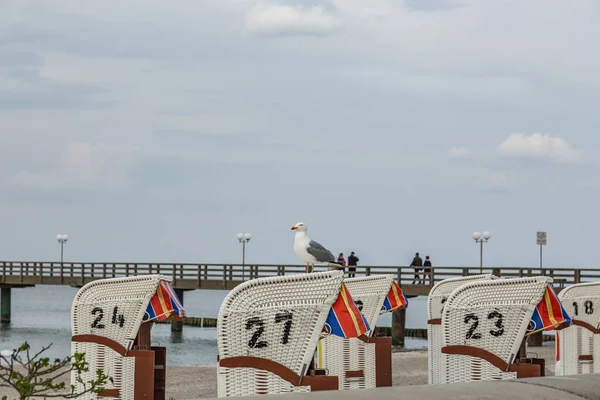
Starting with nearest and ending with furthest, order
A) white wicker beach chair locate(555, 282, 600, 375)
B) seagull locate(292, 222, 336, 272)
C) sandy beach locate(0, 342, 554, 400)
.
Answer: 1. white wicker beach chair locate(555, 282, 600, 375)
2. sandy beach locate(0, 342, 554, 400)
3. seagull locate(292, 222, 336, 272)

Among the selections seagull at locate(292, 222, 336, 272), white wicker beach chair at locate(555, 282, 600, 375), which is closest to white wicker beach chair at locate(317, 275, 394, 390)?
white wicker beach chair at locate(555, 282, 600, 375)

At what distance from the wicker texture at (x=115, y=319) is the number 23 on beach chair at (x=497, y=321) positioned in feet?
8.29

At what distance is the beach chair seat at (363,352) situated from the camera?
10391 millimetres

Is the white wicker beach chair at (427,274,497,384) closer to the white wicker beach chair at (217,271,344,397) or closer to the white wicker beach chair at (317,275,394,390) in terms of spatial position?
the white wicker beach chair at (317,275,394,390)

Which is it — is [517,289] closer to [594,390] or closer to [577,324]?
[577,324]

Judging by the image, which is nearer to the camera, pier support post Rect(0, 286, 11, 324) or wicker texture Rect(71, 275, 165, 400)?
wicker texture Rect(71, 275, 165, 400)

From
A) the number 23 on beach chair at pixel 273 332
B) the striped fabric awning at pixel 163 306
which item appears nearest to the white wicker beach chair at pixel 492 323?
the number 23 on beach chair at pixel 273 332

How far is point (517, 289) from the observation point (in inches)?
324

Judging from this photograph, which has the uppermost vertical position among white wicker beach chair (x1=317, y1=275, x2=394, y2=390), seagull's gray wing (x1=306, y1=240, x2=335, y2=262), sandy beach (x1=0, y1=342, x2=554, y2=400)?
seagull's gray wing (x1=306, y1=240, x2=335, y2=262)

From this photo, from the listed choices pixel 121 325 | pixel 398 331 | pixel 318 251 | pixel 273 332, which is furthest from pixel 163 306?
pixel 398 331

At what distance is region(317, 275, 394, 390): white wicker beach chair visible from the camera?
10391 mm

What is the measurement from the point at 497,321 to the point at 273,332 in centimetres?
250

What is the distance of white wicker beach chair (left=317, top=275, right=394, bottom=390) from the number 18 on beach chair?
1867 mm

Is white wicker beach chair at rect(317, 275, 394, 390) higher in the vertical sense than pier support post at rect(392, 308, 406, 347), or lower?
higher
